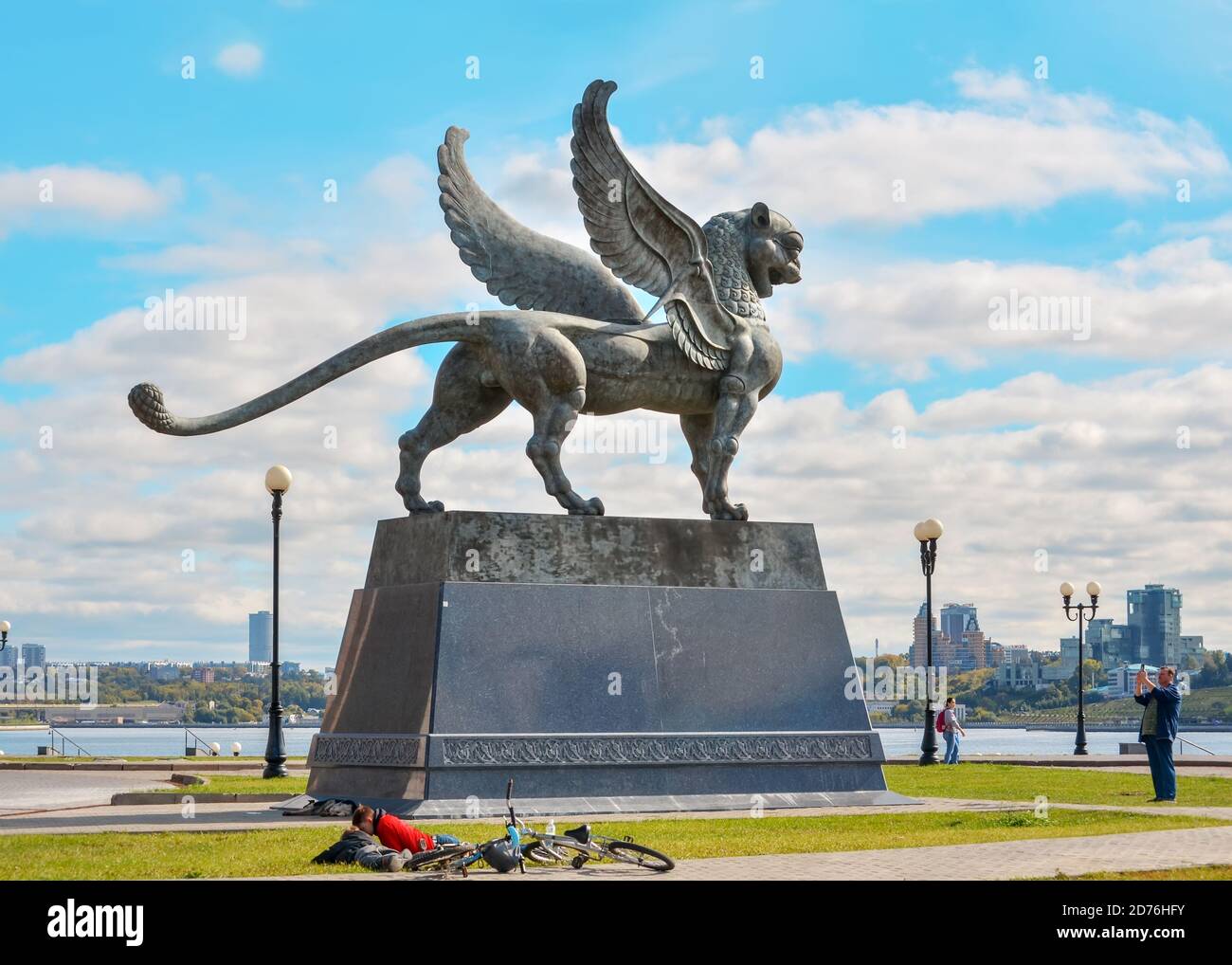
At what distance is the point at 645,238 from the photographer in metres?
16.6

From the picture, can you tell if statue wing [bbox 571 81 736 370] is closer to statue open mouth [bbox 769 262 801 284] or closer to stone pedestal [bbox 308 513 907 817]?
statue open mouth [bbox 769 262 801 284]

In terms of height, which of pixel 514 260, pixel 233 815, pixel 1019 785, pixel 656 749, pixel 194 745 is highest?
pixel 514 260

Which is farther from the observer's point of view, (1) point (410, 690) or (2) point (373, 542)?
(2) point (373, 542)

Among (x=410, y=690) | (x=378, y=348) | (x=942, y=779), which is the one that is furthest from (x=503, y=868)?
(x=942, y=779)

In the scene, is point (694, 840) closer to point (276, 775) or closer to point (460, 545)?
point (460, 545)

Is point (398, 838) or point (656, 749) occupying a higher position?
point (656, 749)

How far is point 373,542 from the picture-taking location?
54.4 feet

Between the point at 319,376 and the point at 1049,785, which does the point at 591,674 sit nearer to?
the point at 319,376

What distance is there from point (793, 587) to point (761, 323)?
271 centimetres

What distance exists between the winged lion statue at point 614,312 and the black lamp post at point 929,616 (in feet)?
40.8

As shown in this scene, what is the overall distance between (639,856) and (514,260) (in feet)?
25.5

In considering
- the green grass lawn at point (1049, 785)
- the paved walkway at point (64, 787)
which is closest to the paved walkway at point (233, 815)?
the green grass lawn at point (1049, 785)

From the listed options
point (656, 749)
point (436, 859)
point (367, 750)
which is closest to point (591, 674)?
point (656, 749)

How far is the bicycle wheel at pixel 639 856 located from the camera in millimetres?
10078
